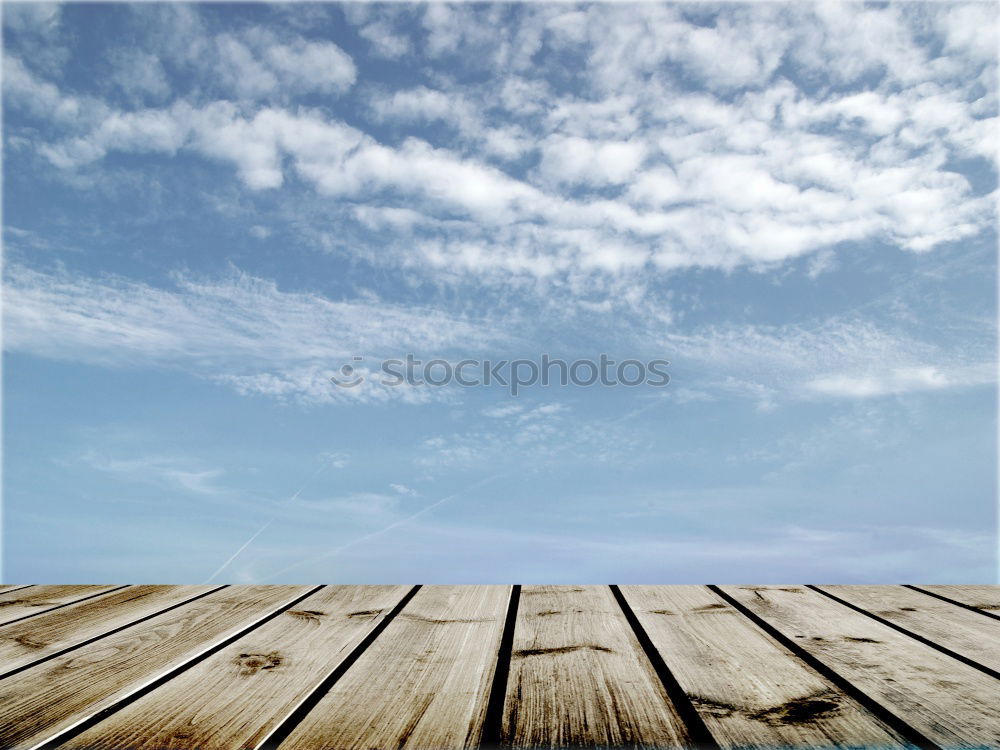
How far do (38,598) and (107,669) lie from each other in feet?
2.95

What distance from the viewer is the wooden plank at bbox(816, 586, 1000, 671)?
126cm

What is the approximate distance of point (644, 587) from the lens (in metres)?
1.78

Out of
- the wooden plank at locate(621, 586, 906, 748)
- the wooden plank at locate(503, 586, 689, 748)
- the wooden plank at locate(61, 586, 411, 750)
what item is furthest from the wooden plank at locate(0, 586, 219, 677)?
the wooden plank at locate(621, 586, 906, 748)

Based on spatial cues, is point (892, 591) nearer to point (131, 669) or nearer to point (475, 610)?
point (475, 610)

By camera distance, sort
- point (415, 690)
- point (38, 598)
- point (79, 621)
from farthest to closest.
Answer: point (38, 598)
point (79, 621)
point (415, 690)

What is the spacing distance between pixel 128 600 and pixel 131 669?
73cm

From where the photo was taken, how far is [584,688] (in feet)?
3.18

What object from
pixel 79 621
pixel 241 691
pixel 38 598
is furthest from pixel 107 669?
pixel 38 598

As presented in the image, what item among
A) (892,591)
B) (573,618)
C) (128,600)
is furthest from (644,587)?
(128,600)

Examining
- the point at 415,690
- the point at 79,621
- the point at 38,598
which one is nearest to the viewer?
the point at 415,690

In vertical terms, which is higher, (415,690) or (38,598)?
(38,598)

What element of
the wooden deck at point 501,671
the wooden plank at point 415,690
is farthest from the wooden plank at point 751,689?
the wooden plank at point 415,690

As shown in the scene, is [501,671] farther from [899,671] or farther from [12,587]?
[12,587]

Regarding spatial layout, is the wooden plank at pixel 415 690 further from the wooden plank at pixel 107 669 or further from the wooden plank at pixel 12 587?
the wooden plank at pixel 12 587
